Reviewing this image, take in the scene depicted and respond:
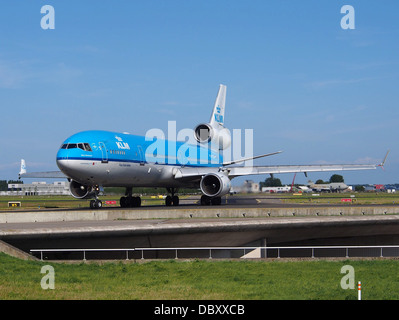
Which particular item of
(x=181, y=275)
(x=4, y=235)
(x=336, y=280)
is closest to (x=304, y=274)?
(x=336, y=280)

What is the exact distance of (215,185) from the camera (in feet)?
142

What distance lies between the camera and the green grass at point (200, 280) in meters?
15.2

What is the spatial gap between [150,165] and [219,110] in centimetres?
1745

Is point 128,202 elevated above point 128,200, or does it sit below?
below

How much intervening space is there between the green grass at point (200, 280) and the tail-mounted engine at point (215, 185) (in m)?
21.4

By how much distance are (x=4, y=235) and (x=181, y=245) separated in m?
7.34

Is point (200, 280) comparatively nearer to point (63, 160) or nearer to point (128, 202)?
point (63, 160)

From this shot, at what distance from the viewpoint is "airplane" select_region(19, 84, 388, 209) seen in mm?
35500

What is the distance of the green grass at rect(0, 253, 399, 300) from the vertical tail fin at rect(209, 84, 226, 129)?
118 ft

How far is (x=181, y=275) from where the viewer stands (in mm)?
18750

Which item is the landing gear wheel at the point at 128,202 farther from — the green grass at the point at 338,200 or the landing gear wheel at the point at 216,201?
the green grass at the point at 338,200

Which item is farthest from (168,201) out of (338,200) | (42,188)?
(42,188)

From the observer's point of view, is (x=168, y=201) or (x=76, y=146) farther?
(x=168, y=201)
